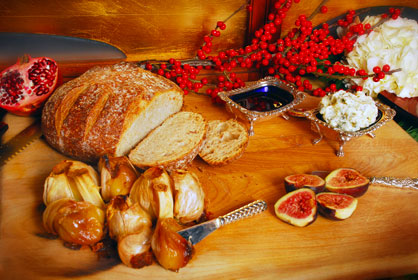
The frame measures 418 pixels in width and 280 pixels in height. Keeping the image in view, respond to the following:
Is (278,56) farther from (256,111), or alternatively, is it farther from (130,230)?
(130,230)

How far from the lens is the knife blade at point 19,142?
2.35 m

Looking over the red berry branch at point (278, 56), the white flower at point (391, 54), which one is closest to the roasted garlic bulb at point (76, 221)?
the red berry branch at point (278, 56)

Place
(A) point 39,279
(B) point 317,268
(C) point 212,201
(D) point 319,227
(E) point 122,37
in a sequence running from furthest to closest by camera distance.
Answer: (E) point 122,37 → (C) point 212,201 → (D) point 319,227 → (B) point 317,268 → (A) point 39,279

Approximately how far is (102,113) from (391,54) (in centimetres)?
249

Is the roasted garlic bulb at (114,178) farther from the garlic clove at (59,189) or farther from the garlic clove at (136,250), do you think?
the garlic clove at (136,250)

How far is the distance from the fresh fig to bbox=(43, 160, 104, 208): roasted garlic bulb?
1.03 m

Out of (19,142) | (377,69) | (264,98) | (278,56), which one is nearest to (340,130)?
(264,98)

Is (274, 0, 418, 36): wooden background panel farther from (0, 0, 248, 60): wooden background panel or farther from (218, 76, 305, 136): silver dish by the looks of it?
(218, 76, 305, 136): silver dish

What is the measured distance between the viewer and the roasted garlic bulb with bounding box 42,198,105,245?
171cm

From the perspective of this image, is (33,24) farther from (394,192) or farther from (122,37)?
(394,192)

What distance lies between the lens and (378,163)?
2.47 m

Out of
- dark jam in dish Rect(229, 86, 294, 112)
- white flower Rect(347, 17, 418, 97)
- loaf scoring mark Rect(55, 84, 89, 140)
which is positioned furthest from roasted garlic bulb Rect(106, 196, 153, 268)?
white flower Rect(347, 17, 418, 97)

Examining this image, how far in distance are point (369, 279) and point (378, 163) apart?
0.91 meters

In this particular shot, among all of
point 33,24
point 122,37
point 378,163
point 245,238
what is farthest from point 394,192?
point 33,24
